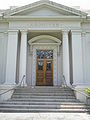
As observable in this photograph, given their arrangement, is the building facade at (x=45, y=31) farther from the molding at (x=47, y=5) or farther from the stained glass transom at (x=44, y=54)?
the stained glass transom at (x=44, y=54)

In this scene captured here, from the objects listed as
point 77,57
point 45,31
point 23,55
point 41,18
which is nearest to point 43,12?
point 41,18

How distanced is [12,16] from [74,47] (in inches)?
223

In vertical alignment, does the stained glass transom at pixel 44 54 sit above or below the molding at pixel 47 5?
below

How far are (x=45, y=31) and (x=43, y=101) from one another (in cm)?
647

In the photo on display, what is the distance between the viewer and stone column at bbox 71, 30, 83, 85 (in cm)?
1194

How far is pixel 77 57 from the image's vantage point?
1230 centimetres

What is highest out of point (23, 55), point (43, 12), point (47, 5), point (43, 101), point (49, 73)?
point (47, 5)

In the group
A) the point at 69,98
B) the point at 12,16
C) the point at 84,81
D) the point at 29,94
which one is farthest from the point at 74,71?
the point at 12,16

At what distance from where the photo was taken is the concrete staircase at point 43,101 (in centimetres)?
789

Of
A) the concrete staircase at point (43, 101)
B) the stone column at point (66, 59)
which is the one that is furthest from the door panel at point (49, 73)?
the concrete staircase at point (43, 101)

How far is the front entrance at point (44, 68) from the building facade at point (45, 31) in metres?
0.09

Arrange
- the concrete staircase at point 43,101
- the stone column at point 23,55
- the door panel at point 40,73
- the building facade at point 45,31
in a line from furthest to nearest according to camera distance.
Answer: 1. the door panel at point 40,73
2. the building facade at point 45,31
3. the stone column at point 23,55
4. the concrete staircase at point 43,101

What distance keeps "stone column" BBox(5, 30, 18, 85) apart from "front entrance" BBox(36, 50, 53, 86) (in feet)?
9.27

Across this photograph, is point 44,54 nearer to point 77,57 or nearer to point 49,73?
point 49,73
